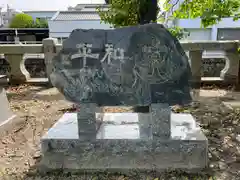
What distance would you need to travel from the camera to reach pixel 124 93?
2580 millimetres

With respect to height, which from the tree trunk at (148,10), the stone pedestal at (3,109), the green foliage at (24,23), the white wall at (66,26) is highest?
the green foliage at (24,23)

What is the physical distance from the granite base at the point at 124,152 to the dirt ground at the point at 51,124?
119mm

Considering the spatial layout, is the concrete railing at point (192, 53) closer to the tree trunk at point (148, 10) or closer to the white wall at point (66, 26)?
the tree trunk at point (148, 10)

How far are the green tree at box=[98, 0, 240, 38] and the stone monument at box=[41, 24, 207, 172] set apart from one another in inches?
59.3

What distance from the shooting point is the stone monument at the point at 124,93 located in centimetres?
251

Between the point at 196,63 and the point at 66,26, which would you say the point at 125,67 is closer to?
the point at 196,63

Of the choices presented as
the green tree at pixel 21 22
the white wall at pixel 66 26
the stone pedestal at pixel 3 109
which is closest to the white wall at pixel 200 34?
the white wall at pixel 66 26

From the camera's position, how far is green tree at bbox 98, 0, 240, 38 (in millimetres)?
3857

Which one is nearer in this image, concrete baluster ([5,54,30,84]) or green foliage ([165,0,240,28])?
green foliage ([165,0,240,28])

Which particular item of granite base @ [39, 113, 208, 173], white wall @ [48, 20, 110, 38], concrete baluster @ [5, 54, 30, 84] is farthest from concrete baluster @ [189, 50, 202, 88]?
white wall @ [48, 20, 110, 38]

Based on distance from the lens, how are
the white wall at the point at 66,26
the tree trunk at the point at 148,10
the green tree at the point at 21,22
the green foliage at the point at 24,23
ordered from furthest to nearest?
the green tree at the point at 21,22 → the green foliage at the point at 24,23 → the white wall at the point at 66,26 → the tree trunk at the point at 148,10

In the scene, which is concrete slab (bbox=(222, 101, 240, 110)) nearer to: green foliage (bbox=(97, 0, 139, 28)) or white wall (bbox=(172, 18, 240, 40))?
green foliage (bbox=(97, 0, 139, 28))

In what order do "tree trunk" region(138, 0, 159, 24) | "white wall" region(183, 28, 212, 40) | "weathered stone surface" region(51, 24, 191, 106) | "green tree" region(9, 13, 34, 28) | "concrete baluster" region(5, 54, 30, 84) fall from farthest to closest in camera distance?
1. "green tree" region(9, 13, 34, 28)
2. "white wall" region(183, 28, 212, 40)
3. "concrete baluster" region(5, 54, 30, 84)
4. "tree trunk" region(138, 0, 159, 24)
5. "weathered stone surface" region(51, 24, 191, 106)

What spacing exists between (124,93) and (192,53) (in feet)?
11.9
